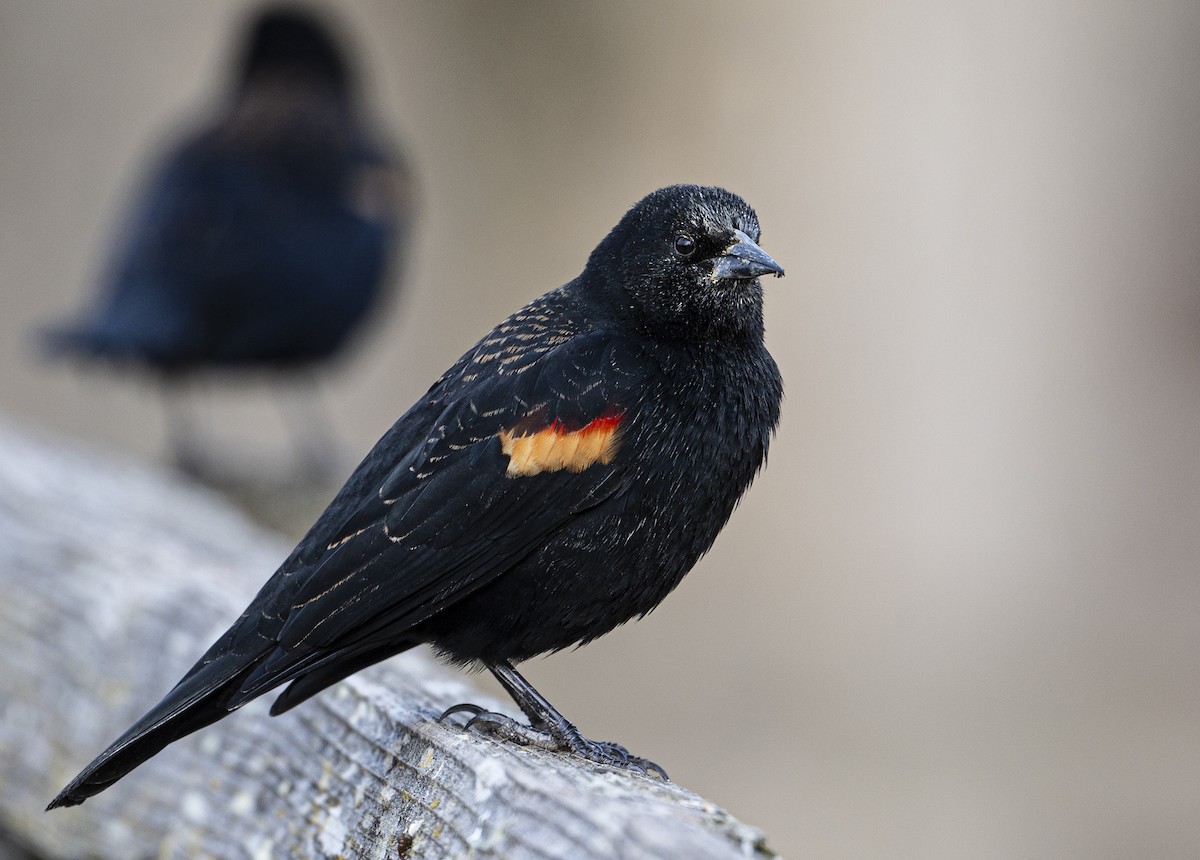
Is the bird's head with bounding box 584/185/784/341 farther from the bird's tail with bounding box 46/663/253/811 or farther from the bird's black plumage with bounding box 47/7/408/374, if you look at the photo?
the bird's black plumage with bounding box 47/7/408/374

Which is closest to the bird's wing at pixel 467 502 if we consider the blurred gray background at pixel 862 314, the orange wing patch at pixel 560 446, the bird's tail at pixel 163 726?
the orange wing patch at pixel 560 446

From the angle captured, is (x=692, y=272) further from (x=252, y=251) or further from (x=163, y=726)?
(x=252, y=251)

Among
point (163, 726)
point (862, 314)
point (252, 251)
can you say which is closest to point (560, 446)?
point (163, 726)

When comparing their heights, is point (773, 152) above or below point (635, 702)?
above

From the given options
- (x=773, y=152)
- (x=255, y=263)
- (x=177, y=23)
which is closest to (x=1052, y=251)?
(x=773, y=152)

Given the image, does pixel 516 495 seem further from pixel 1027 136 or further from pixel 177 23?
pixel 177 23

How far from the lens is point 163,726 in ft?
6.41

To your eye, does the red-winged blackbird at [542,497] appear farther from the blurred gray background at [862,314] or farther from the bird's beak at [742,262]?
the blurred gray background at [862,314]

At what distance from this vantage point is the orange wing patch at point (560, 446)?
217 centimetres

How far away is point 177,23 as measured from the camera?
7699 millimetres

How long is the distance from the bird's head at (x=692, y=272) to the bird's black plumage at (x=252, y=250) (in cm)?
307

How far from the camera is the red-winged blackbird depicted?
2098 millimetres

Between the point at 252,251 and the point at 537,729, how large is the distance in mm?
3358

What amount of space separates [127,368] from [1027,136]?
14.2 ft
